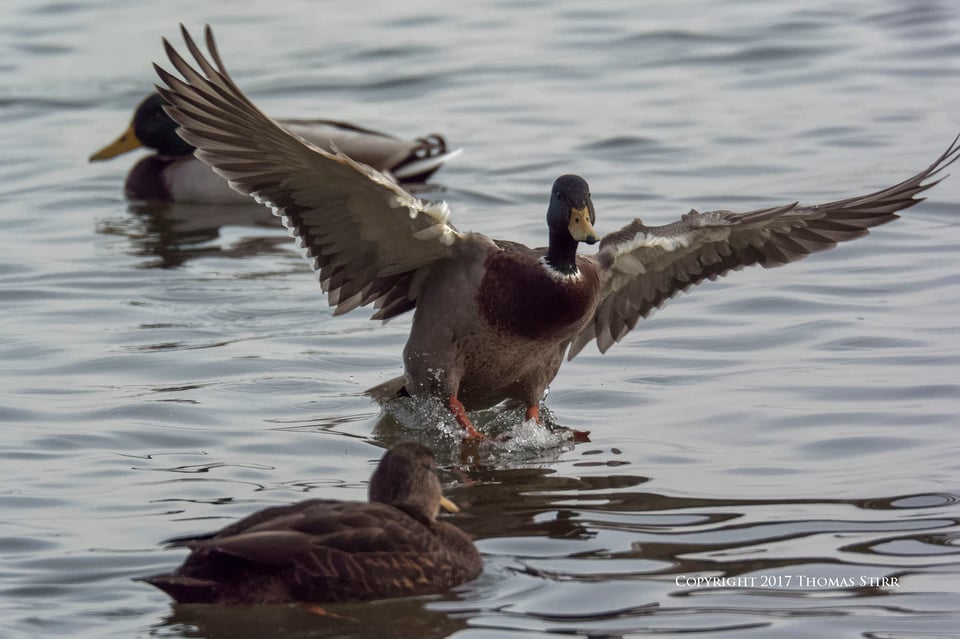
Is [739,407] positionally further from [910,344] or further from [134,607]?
[134,607]

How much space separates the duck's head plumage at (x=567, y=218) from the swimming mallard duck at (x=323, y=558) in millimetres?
1724

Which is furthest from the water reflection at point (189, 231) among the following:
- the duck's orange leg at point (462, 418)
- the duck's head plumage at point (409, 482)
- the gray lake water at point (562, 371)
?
the duck's head plumage at point (409, 482)

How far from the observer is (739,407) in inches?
279

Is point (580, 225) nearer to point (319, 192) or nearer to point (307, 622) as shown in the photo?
point (319, 192)

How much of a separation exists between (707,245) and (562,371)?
1.17 meters

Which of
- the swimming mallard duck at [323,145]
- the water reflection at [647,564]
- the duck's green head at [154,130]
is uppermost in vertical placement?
the duck's green head at [154,130]

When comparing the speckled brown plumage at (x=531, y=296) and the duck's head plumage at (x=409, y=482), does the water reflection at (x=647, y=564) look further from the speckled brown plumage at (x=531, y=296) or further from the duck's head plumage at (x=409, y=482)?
the speckled brown plumage at (x=531, y=296)

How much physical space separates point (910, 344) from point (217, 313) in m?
3.59

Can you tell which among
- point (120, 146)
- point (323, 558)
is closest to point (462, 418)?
point (323, 558)

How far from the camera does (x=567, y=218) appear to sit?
253 inches

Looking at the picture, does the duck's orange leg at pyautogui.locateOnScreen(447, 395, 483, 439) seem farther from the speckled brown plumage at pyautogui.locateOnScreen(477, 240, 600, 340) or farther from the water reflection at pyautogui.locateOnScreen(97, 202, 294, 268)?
the water reflection at pyautogui.locateOnScreen(97, 202, 294, 268)

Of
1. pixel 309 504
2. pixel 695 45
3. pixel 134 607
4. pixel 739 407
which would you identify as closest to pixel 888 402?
pixel 739 407

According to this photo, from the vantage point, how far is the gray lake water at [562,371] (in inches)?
193

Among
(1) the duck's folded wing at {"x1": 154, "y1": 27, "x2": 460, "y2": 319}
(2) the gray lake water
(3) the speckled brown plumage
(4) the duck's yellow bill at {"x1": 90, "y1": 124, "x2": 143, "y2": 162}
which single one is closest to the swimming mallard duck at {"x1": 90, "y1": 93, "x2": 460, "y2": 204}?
(2) the gray lake water
